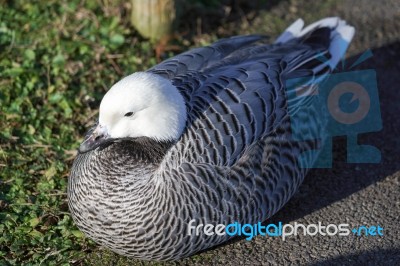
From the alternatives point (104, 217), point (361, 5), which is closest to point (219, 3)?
point (361, 5)

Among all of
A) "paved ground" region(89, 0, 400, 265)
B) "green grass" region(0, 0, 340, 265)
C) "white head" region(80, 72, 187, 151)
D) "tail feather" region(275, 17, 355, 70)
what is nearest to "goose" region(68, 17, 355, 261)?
"white head" region(80, 72, 187, 151)

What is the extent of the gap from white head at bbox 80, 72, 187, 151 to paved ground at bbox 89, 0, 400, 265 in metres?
0.98

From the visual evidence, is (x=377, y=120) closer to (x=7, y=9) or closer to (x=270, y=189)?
(x=270, y=189)

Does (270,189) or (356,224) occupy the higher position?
(270,189)

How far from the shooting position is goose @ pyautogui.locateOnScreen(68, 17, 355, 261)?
13.5ft

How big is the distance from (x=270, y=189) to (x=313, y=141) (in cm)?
68

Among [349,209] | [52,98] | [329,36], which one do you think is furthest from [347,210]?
[52,98]

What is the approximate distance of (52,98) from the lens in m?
5.67

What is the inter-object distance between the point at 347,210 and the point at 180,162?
141 cm

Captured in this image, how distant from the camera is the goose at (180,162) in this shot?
13.5 feet

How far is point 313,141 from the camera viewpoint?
5.05m

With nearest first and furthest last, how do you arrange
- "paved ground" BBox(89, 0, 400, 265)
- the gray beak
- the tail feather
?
the gray beak → "paved ground" BBox(89, 0, 400, 265) → the tail feather

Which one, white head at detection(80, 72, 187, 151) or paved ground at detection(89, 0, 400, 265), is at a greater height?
white head at detection(80, 72, 187, 151)

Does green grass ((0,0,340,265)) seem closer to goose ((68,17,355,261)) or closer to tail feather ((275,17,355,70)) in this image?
goose ((68,17,355,261))
